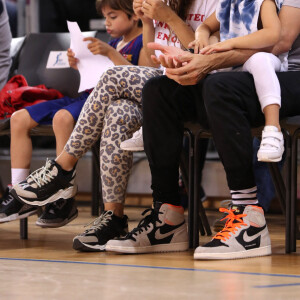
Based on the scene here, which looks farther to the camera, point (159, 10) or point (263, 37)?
point (159, 10)

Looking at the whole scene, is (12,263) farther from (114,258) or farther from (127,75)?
(127,75)

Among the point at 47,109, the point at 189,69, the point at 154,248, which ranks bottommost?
the point at 154,248

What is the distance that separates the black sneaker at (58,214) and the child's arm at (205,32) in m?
0.67

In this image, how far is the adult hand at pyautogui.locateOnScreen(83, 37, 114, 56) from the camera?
8.28 feet

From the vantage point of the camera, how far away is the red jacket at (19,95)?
278cm

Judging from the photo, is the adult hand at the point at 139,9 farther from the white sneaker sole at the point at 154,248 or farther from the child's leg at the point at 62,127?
the white sneaker sole at the point at 154,248

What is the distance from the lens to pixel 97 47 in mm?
2525

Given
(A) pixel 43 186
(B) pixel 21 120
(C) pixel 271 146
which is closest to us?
(C) pixel 271 146

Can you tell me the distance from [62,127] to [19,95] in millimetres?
357

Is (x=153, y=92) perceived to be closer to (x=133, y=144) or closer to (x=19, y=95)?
(x=133, y=144)

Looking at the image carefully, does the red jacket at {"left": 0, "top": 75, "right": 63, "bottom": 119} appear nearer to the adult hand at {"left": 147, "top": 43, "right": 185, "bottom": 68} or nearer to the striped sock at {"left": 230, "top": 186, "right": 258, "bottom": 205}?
the adult hand at {"left": 147, "top": 43, "right": 185, "bottom": 68}

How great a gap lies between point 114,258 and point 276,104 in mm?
617

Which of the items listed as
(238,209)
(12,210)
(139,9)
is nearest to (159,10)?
(139,9)

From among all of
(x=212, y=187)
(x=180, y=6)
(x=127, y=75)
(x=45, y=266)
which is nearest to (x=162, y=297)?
(x=45, y=266)
